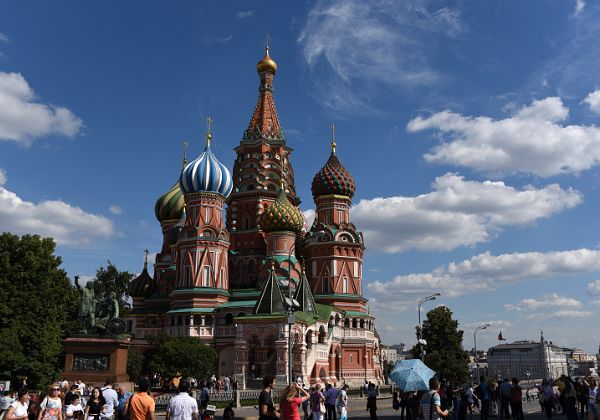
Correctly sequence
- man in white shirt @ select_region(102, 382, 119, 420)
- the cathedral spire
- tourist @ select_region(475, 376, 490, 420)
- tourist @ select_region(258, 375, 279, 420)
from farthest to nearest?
the cathedral spire → tourist @ select_region(475, 376, 490, 420) → man in white shirt @ select_region(102, 382, 119, 420) → tourist @ select_region(258, 375, 279, 420)

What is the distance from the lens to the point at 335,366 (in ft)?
171

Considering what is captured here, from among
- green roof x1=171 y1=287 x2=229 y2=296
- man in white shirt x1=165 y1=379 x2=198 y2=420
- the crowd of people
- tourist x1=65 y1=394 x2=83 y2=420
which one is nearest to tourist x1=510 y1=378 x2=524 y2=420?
the crowd of people

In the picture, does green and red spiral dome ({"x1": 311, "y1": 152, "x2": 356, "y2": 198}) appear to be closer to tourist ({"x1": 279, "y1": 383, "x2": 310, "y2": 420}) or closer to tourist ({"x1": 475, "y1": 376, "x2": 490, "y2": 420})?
tourist ({"x1": 475, "y1": 376, "x2": 490, "y2": 420})

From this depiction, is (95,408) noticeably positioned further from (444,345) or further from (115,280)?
(115,280)

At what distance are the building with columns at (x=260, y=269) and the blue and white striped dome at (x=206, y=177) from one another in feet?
0.32

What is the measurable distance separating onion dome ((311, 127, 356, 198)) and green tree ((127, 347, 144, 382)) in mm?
23774

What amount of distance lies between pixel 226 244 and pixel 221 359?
1043 centimetres

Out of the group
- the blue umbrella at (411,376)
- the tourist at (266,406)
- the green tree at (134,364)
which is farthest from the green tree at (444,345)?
the tourist at (266,406)

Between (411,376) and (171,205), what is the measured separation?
53475 mm

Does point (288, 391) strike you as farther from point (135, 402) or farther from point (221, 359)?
point (221, 359)

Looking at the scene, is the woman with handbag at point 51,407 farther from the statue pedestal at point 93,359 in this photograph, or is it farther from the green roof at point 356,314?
the green roof at point 356,314

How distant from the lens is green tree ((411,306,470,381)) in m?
54.1

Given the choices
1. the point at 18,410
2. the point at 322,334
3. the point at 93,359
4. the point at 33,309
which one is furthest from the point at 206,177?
the point at 18,410

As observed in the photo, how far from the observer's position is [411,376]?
1772 cm
